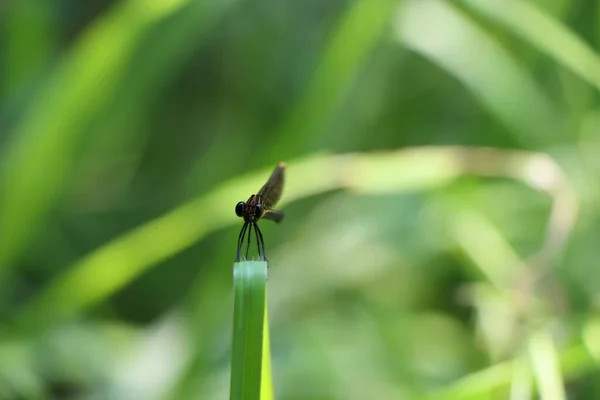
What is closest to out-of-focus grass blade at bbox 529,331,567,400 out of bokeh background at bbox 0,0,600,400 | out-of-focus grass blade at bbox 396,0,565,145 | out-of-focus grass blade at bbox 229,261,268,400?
bokeh background at bbox 0,0,600,400

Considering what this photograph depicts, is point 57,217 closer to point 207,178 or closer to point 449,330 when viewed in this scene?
point 207,178

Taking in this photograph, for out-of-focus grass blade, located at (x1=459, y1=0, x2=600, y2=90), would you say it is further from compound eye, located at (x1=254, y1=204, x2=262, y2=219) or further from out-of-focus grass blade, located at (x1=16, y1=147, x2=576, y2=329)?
compound eye, located at (x1=254, y1=204, x2=262, y2=219)

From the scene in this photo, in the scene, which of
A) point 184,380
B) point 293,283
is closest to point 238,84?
point 293,283

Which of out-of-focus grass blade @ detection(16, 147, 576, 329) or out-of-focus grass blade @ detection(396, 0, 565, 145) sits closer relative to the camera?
out-of-focus grass blade @ detection(16, 147, 576, 329)

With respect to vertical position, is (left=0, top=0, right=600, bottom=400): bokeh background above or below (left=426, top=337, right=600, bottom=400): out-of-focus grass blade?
above

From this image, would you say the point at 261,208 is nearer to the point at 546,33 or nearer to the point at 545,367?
the point at 545,367

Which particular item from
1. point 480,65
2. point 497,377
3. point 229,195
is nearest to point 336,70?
point 229,195

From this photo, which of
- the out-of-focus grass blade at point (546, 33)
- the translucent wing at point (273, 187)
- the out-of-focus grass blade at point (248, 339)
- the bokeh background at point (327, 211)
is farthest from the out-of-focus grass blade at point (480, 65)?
the out-of-focus grass blade at point (248, 339)
